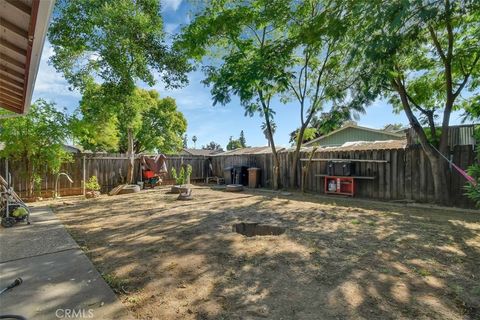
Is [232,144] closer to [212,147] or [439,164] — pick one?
[212,147]

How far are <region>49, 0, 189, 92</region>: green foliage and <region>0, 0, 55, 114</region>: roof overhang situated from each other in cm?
446

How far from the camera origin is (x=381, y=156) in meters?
8.55

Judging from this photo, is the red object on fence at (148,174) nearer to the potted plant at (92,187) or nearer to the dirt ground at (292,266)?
the potted plant at (92,187)

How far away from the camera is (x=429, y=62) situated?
7852 mm

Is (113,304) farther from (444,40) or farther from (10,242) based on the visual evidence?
(444,40)

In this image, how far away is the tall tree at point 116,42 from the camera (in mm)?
6883

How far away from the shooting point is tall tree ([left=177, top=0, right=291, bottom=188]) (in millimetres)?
5305

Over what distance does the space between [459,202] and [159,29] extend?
940 cm

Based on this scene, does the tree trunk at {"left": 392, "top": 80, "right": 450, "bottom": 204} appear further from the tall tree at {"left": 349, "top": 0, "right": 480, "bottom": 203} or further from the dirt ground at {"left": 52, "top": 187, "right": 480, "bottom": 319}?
the dirt ground at {"left": 52, "top": 187, "right": 480, "bottom": 319}

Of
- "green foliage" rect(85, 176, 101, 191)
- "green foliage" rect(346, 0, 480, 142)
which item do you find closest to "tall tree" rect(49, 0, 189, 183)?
"green foliage" rect(85, 176, 101, 191)

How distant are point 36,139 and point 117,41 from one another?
3.98 metres

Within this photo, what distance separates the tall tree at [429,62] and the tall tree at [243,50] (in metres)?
1.77

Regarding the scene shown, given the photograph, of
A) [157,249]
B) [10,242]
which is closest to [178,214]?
[157,249]

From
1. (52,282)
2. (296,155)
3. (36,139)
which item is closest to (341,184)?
(296,155)
